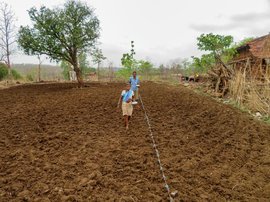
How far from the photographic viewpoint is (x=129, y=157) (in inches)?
200

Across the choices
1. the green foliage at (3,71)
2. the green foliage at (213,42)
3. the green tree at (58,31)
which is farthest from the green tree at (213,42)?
the green foliage at (3,71)

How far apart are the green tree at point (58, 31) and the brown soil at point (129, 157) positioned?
860 centimetres

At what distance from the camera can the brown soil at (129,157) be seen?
12.6 ft

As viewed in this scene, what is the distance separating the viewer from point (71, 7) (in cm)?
1633

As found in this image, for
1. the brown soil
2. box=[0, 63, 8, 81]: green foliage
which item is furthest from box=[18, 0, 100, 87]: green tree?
box=[0, 63, 8, 81]: green foliage

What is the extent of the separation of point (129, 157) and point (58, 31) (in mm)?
13187

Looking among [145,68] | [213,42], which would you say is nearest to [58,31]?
[213,42]

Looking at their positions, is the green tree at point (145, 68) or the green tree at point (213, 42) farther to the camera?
the green tree at point (145, 68)

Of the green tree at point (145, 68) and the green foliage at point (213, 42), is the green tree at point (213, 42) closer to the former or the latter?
the green foliage at point (213, 42)

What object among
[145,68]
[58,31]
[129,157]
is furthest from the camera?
[145,68]

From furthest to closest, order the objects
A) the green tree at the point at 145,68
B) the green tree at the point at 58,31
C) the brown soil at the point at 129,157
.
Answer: the green tree at the point at 145,68
the green tree at the point at 58,31
the brown soil at the point at 129,157

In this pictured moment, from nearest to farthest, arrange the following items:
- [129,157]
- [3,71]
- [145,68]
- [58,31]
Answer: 1. [129,157]
2. [58,31]
3. [3,71]
4. [145,68]

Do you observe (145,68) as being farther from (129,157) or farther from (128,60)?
(129,157)

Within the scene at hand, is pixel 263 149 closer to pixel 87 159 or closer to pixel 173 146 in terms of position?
pixel 173 146
